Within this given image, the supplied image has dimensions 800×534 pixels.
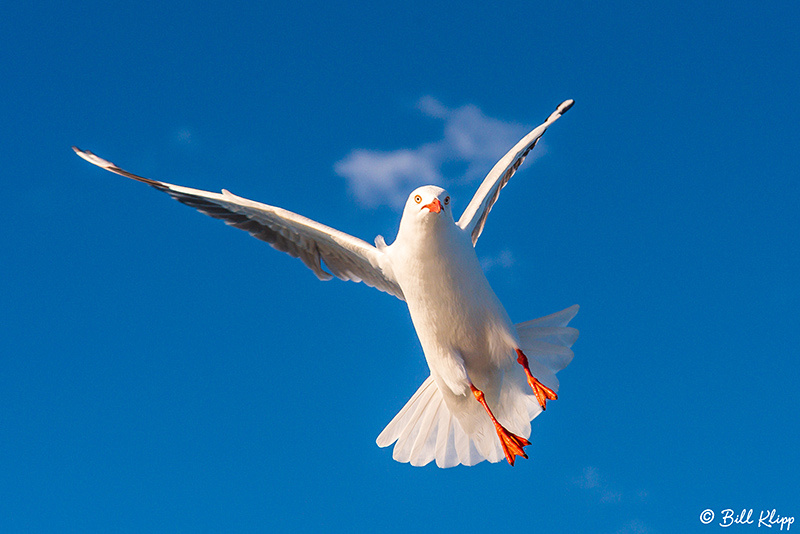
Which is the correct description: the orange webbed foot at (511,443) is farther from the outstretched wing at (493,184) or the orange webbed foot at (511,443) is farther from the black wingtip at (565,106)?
the black wingtip at (565,106)

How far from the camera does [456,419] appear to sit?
6.88 m

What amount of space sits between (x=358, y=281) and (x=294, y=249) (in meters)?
0.69

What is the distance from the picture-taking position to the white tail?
21.3 feet

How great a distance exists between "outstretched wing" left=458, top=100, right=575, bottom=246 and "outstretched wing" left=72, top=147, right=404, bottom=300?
0.97 meters

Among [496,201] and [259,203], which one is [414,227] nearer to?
[259,203]

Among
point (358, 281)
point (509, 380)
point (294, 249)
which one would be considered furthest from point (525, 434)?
point (294, 249)

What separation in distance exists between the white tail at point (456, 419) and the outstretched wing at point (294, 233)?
115 cm

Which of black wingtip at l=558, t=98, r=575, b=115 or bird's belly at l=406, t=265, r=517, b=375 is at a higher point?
black wingtip at l=558, t=98, r=575, b=115

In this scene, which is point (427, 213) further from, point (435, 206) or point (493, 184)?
point (493, 184)

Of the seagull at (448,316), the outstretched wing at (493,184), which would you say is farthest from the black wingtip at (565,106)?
the seagull at (448,316)

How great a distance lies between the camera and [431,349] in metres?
6.11

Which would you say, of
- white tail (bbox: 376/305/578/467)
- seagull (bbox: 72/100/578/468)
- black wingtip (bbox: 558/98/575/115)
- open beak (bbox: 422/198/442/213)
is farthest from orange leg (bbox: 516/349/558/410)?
black wingtip (bbox: 558/98/575/115)

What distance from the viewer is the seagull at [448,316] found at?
5781 mm

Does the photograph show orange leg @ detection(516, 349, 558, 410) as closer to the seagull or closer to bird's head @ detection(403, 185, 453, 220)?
the seagull
